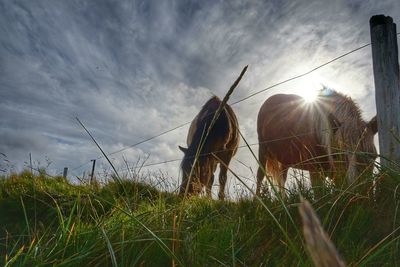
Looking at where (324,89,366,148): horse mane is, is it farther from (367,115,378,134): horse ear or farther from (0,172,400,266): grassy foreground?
(0,172,400,266): grassy foreground

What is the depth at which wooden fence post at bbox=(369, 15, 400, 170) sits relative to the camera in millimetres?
3494

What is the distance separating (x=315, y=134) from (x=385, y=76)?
2.38m

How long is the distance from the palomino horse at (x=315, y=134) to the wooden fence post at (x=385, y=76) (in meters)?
0.22

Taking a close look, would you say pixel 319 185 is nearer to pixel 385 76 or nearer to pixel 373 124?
pixel 385 76

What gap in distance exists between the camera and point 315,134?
5.84 metres

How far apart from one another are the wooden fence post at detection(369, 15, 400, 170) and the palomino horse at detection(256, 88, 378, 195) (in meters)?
0.22

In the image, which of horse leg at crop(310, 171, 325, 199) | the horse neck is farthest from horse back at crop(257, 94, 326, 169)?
horse leg at crop(310, 171, 325, 199)

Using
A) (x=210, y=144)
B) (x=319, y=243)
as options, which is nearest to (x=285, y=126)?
(x=210, y=144)

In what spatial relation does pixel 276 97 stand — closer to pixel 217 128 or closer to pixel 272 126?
pixel 272 126

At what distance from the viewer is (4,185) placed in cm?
632

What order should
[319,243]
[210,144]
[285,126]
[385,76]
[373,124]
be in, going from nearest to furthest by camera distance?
[319,243] < [385,76] < [373,124] < [285,126] < [210,144]

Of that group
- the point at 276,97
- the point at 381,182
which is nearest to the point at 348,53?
the point at 381,182

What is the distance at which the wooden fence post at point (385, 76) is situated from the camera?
3.49m

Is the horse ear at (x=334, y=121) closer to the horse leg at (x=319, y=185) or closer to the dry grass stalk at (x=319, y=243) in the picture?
the horse leg at (x=319, y=185)
